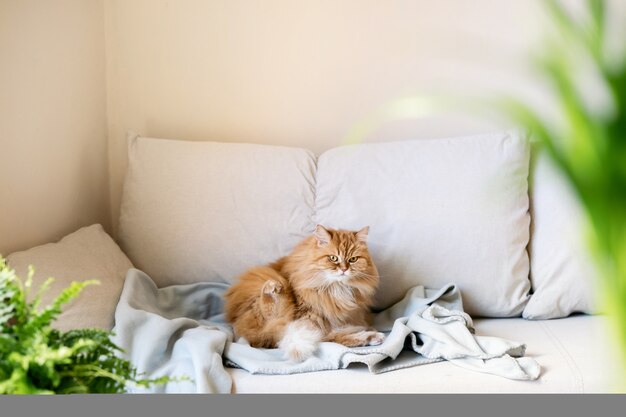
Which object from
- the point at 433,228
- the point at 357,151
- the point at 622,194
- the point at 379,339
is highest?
the point at 622,194

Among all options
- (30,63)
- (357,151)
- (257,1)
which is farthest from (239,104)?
(30,63)

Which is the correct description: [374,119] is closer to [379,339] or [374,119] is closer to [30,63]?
[379,339]

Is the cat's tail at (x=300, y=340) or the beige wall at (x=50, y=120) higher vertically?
the beige wall at (x=50, y=120)

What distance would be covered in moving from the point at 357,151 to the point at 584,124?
79.0 inches

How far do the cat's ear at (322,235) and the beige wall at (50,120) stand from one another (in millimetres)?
940

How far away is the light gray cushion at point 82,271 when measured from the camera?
6.47 feet

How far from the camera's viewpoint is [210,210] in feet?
7.94

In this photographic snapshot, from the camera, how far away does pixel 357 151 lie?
96.3 inches

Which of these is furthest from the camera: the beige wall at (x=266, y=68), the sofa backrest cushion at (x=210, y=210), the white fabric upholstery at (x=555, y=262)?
the beige wall at (x=266, y=68)

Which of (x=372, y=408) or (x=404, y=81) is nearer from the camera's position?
(x=372, y=408)

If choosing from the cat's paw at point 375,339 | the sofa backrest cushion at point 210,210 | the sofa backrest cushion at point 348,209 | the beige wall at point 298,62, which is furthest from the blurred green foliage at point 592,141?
the beige wall at point 298,62

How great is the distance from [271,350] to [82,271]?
63 cm

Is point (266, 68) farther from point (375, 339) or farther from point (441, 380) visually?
point (441, 380)

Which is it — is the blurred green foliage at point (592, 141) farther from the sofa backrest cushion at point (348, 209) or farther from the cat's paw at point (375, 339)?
the sofa backrest cushion at point (348, 209)
